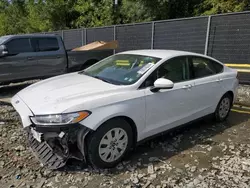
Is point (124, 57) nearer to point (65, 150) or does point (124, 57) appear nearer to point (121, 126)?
point (121, 126)

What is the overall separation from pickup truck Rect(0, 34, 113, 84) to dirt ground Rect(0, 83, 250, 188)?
3.47 metres

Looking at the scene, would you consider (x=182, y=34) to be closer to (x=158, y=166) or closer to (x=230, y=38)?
(x=230, y=38)

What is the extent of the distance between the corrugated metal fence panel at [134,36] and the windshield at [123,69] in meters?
6.58

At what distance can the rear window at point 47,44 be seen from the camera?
317 inches

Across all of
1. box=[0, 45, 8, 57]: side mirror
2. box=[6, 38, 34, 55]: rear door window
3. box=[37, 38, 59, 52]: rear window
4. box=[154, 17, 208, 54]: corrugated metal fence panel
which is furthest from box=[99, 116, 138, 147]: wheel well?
box=[154, 17, 208, 54]: corrugated metal fence panel

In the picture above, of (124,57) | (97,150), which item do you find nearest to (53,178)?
(97,150)

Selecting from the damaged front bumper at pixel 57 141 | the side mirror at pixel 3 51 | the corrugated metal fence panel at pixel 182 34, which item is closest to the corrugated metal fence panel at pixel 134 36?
the corrugated metal fence panel at pixel 182 34

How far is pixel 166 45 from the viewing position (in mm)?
10000

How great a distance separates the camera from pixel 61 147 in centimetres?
311

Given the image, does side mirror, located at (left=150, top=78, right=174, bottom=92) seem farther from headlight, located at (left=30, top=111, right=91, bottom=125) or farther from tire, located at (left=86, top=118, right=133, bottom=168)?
headlight, located at (left=30, top=111, right=91, bottom=125)

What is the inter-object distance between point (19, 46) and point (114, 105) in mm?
5689

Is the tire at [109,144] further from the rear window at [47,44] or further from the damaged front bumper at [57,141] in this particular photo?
the rear window at [47,44]

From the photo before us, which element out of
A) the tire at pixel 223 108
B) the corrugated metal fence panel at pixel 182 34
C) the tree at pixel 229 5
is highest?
the tree at pixel 229 5

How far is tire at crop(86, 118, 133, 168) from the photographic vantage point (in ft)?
9.82
